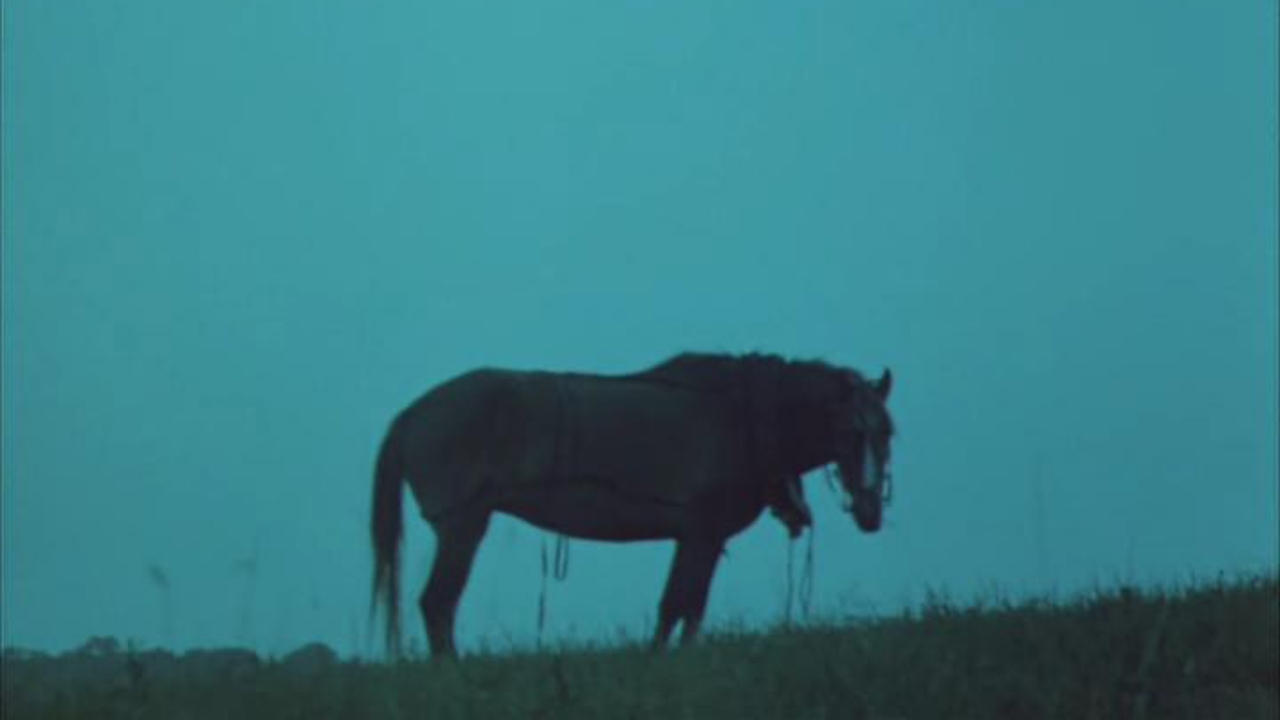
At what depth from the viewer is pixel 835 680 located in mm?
7027

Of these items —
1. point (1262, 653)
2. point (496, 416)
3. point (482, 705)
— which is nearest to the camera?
point (482, 705)

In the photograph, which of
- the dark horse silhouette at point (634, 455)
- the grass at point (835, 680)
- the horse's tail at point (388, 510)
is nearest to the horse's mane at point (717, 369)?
the dark horse silhouette at point (634, 455)

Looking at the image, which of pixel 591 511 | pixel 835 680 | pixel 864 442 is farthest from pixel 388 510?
pixel 835 680

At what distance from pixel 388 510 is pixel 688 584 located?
153 cm

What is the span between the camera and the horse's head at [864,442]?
11312mm

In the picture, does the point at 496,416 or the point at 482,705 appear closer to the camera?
the point at 482,705

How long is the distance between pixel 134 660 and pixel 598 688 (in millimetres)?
1759

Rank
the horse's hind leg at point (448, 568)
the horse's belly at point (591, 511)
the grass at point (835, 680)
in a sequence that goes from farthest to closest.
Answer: the horse's belly at point (591, 511) < the horse's hind leg at point (448, 568) < the grass at point (835, 680)

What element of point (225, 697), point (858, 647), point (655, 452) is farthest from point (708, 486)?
point (225, 697)

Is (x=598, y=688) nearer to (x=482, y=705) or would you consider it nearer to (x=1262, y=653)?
(x=482, y=705)

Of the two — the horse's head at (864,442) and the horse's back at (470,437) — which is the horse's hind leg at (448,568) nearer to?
the horse's back at (470,437)

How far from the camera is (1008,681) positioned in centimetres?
698

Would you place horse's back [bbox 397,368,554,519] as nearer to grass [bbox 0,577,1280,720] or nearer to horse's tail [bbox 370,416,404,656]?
horse's tail [bbox 370,416,404,656]

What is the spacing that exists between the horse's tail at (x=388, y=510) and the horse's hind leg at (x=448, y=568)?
0.67 ft
